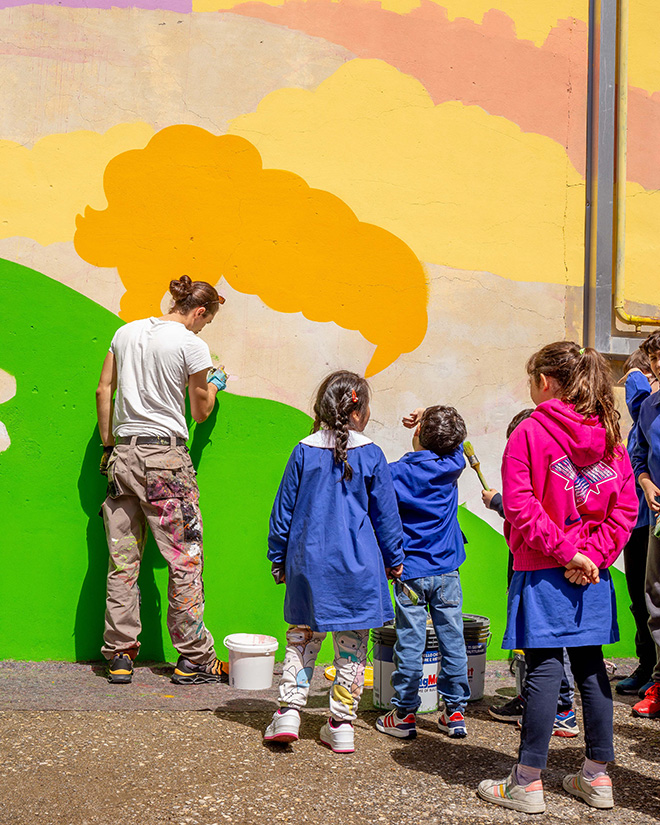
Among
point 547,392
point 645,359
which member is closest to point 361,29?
point 645,359

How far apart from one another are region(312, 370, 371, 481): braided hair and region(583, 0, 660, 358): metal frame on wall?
215 cm

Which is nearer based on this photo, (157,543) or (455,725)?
(455,725)

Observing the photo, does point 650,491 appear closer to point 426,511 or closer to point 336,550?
point 426,511

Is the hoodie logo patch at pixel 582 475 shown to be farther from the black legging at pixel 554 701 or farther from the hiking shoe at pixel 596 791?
the hiking shoe at pixel 596 791

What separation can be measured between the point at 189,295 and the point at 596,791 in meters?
3.01

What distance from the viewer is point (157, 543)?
4.18 metres

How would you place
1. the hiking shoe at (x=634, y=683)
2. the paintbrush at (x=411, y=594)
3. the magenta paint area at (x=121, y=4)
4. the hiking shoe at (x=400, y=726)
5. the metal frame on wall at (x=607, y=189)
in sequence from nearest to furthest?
1. the hiking shoe at (x=400, y=726)
2. the paintbrush at (x=411, y=594)
3. the hiking shoe at (x=634, y=683)
4. the magenta paint area at (x=121, y=4)
5. the metal frame on wall at (x=607, y=189)

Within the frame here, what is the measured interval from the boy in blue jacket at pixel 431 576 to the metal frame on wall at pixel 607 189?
1761mm

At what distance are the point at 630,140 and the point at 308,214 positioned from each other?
2.24 meters

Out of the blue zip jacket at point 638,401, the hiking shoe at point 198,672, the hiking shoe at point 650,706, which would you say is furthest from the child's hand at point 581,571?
the hiking shoe at point 198,672

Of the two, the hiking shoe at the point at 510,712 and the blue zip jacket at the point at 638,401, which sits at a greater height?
the blue zip jacket at the point at 638,401

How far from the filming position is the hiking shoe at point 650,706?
396 cm

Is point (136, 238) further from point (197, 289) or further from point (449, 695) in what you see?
point (449, 695)

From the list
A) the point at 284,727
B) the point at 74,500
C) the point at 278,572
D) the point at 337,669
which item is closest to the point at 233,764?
the point at 284,727
